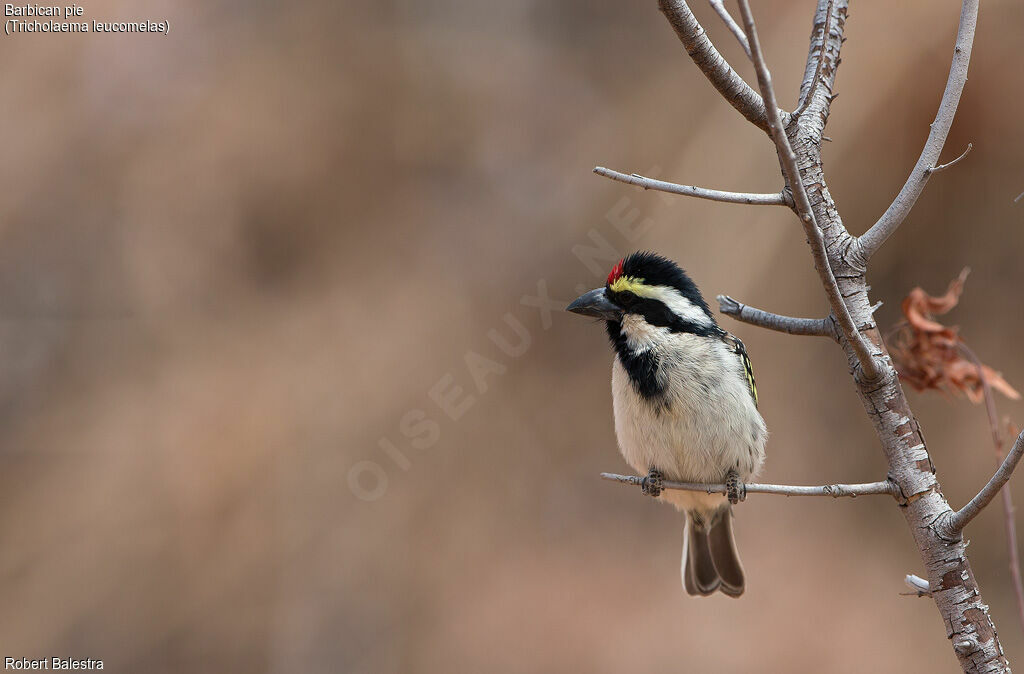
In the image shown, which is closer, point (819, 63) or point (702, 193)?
point (702, 193)

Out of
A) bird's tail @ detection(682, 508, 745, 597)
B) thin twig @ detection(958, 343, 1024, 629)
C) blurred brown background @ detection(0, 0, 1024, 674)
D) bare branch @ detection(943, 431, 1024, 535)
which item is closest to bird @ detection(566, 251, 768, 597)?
bird's tail @ detection(682, 508, 745, 597)

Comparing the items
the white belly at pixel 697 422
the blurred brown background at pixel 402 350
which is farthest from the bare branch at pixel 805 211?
the blurred brown background at pixel 402 350

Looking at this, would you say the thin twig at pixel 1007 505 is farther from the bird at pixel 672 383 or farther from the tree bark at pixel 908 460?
the bird at pixel 672 383

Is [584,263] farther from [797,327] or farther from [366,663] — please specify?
[797,327]

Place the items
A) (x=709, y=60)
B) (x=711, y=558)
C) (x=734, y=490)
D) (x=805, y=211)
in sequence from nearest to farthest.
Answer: (x=805, y=211), (x=709, y=60), (x=734, y=490), (x=711, y=558)

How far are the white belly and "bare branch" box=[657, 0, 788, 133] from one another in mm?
1260

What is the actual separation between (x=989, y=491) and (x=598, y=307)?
1540 mm

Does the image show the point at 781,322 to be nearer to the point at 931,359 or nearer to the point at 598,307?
the point at 931,359

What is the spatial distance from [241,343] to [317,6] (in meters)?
2.46

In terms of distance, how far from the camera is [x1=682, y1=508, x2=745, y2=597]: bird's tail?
3.46 m

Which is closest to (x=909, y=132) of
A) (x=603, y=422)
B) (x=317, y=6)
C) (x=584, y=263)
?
(x=584, y=263)

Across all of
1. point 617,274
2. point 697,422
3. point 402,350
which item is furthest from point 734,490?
point 402,350

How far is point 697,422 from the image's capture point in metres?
2.88

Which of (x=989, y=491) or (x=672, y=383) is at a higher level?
(x=672, y=383)
